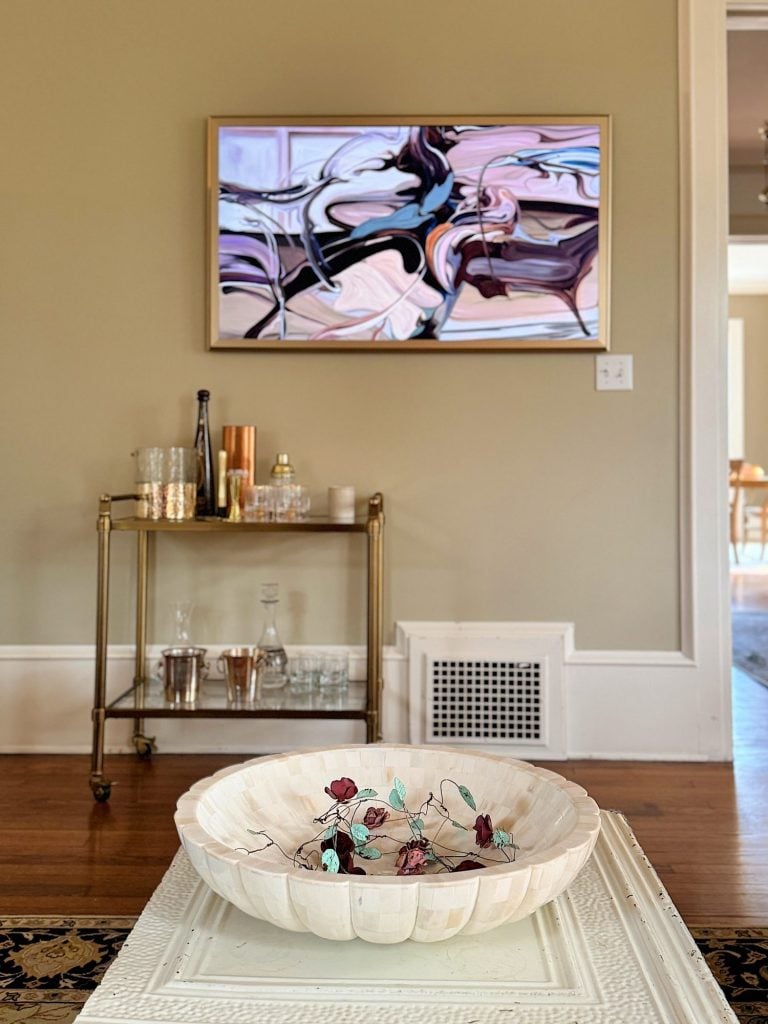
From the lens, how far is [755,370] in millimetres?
9836

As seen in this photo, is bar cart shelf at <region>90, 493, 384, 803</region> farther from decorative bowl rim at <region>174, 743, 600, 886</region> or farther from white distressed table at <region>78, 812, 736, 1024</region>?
white distressed table at <region>78, 812, 736, 1024</region>

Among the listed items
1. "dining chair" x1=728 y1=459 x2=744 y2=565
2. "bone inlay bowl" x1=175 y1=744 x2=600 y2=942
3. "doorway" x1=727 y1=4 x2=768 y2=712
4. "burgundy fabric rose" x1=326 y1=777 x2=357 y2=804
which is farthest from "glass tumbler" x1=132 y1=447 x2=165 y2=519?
"dining chair" x1=728 y1=459 x2=744 y2=565

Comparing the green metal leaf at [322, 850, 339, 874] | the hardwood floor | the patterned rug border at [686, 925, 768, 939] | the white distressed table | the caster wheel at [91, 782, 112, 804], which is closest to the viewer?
the white distressed table

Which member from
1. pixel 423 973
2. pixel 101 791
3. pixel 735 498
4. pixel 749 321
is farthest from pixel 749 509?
pixel 423 973

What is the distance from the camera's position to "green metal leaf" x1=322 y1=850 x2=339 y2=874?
96 cm

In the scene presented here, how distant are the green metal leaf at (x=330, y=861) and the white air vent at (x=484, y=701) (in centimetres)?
184

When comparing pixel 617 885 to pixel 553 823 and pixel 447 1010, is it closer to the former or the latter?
pixel 553 823

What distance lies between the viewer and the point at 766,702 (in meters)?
3.43

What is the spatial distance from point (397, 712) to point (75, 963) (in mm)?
1411

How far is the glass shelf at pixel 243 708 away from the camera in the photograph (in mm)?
2438

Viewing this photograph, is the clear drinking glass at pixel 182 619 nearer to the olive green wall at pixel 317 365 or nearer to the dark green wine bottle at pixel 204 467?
the olive green wall at pixel 317 365

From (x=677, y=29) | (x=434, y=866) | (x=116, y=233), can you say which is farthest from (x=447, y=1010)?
(x=677, y=29)

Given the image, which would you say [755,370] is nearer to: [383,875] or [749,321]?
[749,321]

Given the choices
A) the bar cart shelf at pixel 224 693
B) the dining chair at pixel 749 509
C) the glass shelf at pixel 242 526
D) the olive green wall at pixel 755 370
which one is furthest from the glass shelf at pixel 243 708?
the olive green wall at pixel 755 370
